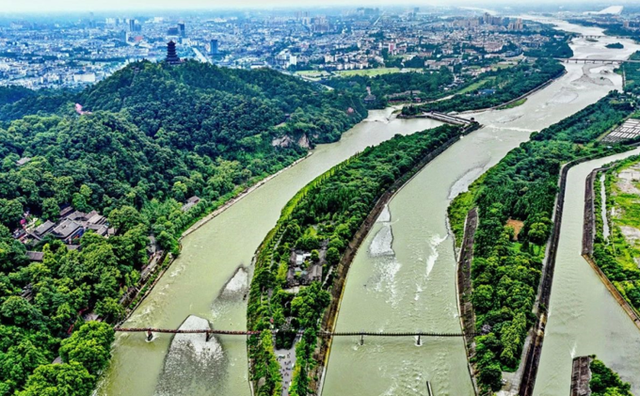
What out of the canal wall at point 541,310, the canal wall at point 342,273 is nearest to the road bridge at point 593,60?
the canal wall at point 342,273

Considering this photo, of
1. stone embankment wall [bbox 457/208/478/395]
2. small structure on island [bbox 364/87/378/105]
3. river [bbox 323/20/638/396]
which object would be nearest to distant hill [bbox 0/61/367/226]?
small structure on island [bbox 364/87/378/105]

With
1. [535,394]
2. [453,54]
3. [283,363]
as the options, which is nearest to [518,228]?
[535,394]

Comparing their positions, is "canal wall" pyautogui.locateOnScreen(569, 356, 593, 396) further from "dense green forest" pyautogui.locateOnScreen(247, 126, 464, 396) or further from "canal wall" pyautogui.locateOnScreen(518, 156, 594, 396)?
"dense green forest" pyautogui.locateOnScreen(247, 126, 464, 396)

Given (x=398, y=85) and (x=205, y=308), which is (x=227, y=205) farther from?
(x=398, y=85)

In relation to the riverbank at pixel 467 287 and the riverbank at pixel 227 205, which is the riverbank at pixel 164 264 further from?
the riverbank at pixel 467 287

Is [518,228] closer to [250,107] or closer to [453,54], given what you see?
[250,107]

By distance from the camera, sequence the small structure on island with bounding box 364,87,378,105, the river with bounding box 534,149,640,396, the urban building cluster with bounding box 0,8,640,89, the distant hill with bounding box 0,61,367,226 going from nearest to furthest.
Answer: the river with bounding box 534,149,640,396
the distant hill with bounding box 0,61,367,226
the small structure on island with bounding box 364,87,378,105
the urban building cluster with bounding box 0,8,640,89

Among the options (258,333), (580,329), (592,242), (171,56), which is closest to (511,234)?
(592,242)
